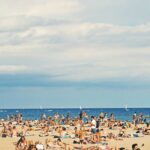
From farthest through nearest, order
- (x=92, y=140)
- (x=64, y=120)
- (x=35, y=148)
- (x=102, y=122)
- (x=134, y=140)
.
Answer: (x=64, y=120) → (x=102, y=122) → (x=134, y=140) → (x=92, y=140) → (x=35, y=148)

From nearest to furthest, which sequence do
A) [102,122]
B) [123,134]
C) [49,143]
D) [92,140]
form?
1. [49,143]
2. [92,140]
3. [123,134]
4. [102,122]

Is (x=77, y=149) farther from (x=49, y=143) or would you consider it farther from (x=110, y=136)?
(x=110, y=136)

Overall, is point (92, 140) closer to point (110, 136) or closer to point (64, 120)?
point (110, 136)

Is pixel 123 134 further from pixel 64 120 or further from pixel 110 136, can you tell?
pixel 64 120

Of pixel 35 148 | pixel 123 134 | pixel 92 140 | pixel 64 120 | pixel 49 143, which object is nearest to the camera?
pixel 35 148

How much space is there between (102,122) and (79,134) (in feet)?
51.2

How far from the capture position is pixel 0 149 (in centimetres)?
2736

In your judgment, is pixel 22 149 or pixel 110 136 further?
pixel 110 136

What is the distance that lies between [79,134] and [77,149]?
572 cm

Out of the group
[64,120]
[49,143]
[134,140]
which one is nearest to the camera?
[49,143]

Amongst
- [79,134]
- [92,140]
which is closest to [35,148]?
[92,140]

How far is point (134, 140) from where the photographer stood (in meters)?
31.7

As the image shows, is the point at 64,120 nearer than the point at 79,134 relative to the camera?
No

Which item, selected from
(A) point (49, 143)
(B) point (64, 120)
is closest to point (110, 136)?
(A) point (49, 143)
